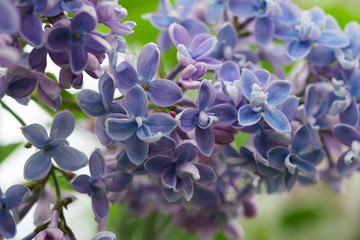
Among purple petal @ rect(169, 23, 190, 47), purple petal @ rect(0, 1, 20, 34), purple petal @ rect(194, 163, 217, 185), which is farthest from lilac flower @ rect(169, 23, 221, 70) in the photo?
purple petal @ rect(0, 1, 20, 34)

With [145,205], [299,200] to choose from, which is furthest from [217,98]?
[299,200]

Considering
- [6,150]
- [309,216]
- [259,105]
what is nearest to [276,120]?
[259,105]

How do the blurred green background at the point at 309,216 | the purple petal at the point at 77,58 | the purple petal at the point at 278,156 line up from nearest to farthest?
the purple petal at the point at 77,58, the purple petal at the point at 278,156, the blurred green background at the point at 309,216

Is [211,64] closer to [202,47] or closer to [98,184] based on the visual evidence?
[202,47]

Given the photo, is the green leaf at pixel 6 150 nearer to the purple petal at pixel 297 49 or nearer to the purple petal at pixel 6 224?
the purple petal at pixel 6 224

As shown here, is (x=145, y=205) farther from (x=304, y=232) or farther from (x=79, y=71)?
(x=304, y=232)

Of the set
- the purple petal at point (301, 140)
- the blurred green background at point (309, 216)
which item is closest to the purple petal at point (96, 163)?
the purple petal at point (301, 140)

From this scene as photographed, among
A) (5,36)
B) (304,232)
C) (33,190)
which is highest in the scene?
(5,36)
